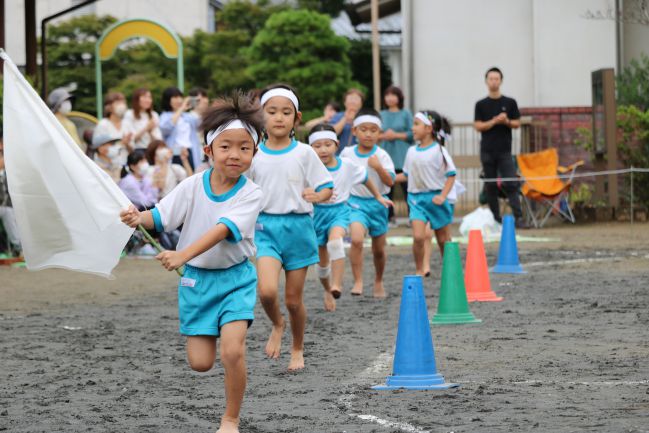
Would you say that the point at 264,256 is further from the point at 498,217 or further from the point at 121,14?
the point at 121,14

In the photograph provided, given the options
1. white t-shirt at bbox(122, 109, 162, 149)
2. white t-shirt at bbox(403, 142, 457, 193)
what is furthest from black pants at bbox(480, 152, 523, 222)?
white t-shirt at bbox(403, 142, 457, 193)

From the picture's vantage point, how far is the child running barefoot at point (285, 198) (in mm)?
9188

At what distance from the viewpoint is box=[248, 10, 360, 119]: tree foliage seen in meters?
40.6

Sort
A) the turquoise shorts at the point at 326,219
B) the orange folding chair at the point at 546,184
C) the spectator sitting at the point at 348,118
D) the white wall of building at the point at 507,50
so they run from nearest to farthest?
1. the turquoise shorts at the point at 326,219
2. the spectator sitting at the point at 348,118
3. the orange folding chair at the point at 546,184
4. the white wall of building at the point at 507,50

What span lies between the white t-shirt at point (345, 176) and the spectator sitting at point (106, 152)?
5930mm

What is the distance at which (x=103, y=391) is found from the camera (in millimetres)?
7957

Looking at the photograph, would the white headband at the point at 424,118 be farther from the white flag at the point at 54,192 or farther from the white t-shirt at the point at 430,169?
the white flag at the point at 54,192

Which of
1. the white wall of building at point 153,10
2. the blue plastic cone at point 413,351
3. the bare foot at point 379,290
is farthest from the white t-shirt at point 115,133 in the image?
the white wall of building at point 153,10

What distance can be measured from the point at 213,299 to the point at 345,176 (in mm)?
5355

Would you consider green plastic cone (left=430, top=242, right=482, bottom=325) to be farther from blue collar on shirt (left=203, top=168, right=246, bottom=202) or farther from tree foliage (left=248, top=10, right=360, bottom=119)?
tree foliage (left=248, top=10, right=360, bottom=119)

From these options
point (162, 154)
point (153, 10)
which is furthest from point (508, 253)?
point (153, 10)

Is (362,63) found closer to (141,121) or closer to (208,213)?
(141,121)

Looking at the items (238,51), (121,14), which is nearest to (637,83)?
(238,51)

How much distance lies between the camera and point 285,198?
9.28 meters
